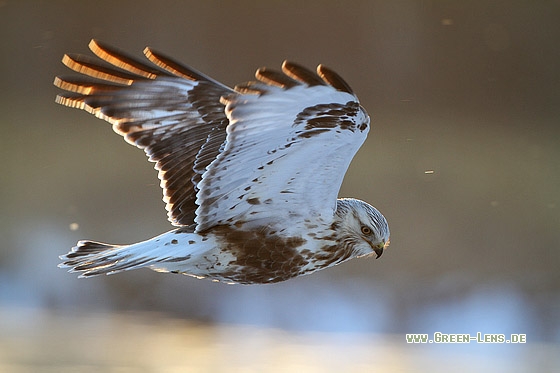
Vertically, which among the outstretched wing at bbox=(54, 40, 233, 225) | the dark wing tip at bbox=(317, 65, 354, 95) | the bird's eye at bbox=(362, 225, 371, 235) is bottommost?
the bird's eye at bbox=(362, 225, 371, 235)

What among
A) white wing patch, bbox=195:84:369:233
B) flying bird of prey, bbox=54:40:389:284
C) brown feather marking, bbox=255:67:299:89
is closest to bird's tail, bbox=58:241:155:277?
flying bird of prey, bbox=54:40:389:284

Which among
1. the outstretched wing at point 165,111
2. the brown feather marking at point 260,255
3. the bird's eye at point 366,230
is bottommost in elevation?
the brown feather marking at point 260,255

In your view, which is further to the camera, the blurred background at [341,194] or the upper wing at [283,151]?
the blurred background at [341,194]

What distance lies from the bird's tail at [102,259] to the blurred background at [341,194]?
0.85 meters

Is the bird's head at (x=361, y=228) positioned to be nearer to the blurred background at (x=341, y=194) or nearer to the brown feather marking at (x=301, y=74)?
the brown feather marking at (x=301, y=74)

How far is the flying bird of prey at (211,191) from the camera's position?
1.15 metres

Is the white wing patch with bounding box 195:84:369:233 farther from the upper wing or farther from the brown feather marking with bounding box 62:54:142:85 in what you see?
the brown feather marking with bounding box 62:54:142:85

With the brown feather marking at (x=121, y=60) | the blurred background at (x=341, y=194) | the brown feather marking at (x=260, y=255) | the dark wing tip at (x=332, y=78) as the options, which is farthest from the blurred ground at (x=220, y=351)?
the dark wing tip at (x=332, y=78)

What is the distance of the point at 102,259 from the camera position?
3.90ft

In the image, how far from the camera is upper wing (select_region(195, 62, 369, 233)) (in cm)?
95

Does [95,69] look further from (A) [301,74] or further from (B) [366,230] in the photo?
(B) [366,230]

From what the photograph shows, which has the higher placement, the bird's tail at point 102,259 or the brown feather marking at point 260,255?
the brown feather marking at point 260,255

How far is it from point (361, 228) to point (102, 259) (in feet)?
1.47

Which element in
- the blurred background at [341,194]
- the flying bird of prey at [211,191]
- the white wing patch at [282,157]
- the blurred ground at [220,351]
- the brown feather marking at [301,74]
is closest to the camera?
the brown feather marking at [301,74]
